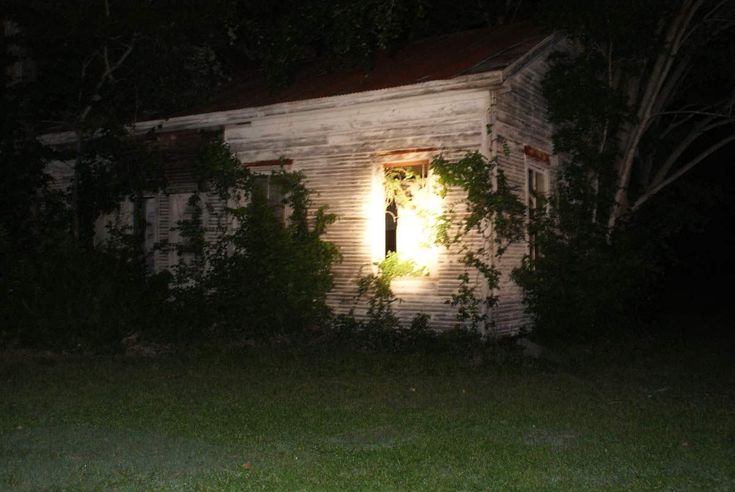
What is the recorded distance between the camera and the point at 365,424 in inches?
291

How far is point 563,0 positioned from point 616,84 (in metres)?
2.49

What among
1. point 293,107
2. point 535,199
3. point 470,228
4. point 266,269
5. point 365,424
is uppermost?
point 293,107

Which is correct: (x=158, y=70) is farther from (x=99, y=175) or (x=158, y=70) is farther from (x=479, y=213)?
(x=479, y=213)

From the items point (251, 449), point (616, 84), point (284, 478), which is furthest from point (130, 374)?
point (616, 84)

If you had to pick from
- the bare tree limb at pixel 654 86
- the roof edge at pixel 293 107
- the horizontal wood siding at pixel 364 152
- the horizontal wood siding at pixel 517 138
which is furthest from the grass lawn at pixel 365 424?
the bare tree limb at pixel 654 86

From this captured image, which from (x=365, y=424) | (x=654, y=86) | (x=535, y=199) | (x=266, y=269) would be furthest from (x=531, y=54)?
(x=365, y=424)

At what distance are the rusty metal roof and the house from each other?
0.06m

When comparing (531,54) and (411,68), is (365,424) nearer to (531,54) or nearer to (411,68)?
(531,54)

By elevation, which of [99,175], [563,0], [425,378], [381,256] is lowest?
[425,378]

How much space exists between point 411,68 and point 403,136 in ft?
7.17

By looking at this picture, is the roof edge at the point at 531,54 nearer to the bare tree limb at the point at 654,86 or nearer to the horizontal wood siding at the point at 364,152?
the horizontal wood siding at the point at 364,152

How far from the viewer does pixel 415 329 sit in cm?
1270

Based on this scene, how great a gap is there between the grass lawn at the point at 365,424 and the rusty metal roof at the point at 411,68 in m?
4.84

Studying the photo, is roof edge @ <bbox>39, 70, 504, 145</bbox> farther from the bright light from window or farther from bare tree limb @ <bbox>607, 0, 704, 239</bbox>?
bare tree limb @ <bbox>607, 0, 704, 239</bbox>
